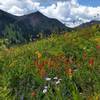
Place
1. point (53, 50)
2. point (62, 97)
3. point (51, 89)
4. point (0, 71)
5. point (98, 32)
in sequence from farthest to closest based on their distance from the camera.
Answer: point (98, 32) → point (53, 50) → point (0, 71) → point (51, 89) → point (62, 97)

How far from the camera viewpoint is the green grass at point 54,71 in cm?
799

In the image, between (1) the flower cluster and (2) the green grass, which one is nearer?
(2) the green grass

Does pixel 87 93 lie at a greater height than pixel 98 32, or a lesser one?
lesser

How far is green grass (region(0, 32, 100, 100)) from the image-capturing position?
26.2 ft

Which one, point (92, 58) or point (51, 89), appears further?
point (92, 58)

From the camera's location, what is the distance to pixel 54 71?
9.59 metres

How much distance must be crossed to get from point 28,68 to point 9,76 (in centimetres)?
61

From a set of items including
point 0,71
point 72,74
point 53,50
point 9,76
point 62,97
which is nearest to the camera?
point 62,97

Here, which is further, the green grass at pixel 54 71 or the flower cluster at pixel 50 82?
the flower cluster at pixel 50 82

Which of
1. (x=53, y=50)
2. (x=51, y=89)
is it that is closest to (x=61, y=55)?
(x=53, y=50)

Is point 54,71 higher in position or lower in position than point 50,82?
higher

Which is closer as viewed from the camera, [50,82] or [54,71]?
[50,82]

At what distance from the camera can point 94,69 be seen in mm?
9039

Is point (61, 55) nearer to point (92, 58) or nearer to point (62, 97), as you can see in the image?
point (92, 58)
